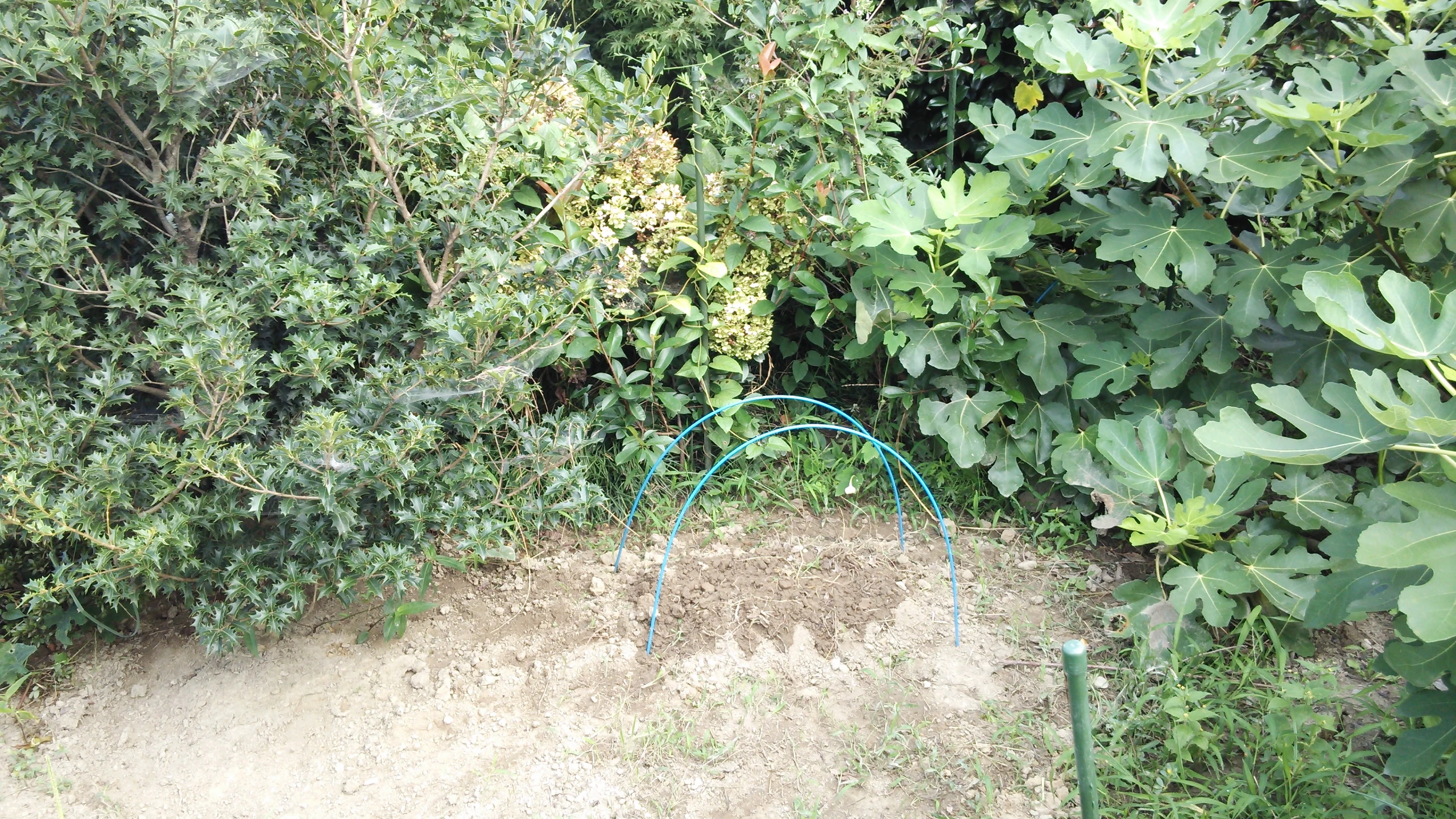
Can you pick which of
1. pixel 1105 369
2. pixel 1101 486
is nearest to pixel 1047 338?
pixel 1105 369

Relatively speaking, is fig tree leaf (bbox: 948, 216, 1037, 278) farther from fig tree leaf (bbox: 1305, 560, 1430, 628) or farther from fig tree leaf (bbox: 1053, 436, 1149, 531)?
fig tree leaf (bbox: 1305, 560, 1430, 628)

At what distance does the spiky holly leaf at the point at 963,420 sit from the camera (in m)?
3.02

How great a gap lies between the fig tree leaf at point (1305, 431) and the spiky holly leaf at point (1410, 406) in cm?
4

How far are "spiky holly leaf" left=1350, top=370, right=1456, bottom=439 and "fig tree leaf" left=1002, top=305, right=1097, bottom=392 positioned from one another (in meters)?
1.00

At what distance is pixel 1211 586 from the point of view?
7.95ft

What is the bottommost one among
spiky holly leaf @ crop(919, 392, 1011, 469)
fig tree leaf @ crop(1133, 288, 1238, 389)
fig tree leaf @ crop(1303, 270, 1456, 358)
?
spiky holly leaf @ crop(919, 392, 1011, 469)

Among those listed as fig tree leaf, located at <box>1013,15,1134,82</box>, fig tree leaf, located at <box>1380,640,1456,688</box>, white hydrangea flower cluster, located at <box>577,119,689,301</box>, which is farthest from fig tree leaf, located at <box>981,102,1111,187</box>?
fig tree leaf, located at <box>1380,640,1456,688</box>

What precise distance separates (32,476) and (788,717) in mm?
2001

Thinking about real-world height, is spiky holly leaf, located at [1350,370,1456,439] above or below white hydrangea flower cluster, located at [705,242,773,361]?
above

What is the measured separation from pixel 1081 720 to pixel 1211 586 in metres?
1.19

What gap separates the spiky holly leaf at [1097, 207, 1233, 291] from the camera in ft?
8.59

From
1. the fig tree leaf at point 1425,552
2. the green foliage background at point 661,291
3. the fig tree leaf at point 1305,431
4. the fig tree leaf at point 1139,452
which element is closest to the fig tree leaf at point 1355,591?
the green foliage background at point 661,291

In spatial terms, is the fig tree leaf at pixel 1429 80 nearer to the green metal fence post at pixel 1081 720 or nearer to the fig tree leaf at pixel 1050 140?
the fig tree leaf at pixel 1050 140

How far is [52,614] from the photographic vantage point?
8.48ft
